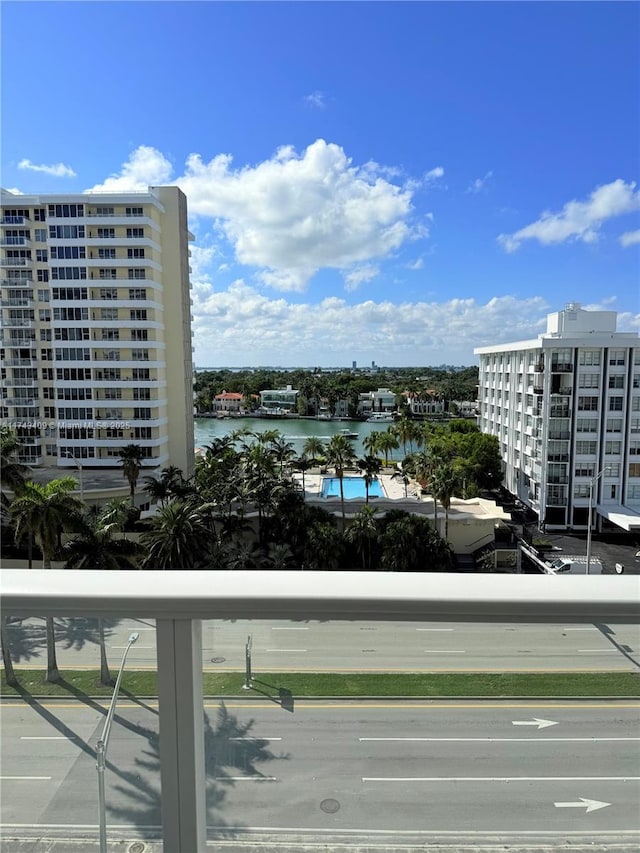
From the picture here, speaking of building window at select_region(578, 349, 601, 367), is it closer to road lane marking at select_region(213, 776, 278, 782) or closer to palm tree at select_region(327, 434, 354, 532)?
palm tree at select_region(327, 434, 354, 532)

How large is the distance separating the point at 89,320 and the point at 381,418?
35267 mm

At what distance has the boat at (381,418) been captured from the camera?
53844 millimetres

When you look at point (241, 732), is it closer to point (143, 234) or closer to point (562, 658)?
point (562, 658)

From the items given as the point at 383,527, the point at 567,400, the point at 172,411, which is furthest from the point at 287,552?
the point at 567,400

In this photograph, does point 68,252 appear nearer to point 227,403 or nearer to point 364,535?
point 364,535

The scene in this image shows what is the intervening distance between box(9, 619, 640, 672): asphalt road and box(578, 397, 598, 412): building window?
77.4 ft

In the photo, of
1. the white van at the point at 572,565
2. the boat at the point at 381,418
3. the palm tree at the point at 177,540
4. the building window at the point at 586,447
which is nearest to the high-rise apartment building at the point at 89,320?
the palm tree at the point at 177,540

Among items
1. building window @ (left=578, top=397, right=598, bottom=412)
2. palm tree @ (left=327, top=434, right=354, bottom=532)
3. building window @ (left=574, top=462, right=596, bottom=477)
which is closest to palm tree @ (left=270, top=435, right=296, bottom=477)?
palm tree @ (left=327, top=434, right=354, bottom=532)

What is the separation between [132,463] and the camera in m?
21.4

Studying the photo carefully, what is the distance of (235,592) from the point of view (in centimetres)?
62

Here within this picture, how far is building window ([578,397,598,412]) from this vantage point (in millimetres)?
21953

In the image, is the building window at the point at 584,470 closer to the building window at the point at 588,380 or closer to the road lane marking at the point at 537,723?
the building window at the point at 588,380

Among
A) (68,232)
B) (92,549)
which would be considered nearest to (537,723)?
(92,549)

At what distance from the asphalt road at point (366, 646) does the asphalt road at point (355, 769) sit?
7 cm
